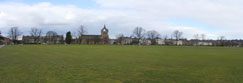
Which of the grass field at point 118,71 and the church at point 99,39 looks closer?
the grass field at point 118,71

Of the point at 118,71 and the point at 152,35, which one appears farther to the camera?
the point at 152,35

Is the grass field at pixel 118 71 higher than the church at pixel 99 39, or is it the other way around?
the church at pixel 99 39

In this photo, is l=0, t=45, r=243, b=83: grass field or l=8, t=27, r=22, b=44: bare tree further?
l=8, t=27, r=22, b=44: bare tree

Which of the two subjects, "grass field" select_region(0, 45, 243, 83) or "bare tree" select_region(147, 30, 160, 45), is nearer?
"grass field" select_region(0, 45, 243, 83)

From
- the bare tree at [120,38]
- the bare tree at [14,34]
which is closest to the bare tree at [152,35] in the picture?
the bare tree at [120,38]

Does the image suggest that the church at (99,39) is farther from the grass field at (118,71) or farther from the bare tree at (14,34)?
the grass field at (118,71)

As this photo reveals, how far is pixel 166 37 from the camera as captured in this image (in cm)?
15888

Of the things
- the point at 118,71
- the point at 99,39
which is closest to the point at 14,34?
the point at 99,39

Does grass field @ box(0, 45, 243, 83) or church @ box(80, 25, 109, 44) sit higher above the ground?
church @ box(80, 25, 109, 44)

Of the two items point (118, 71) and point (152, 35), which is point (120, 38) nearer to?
point (152, 35)

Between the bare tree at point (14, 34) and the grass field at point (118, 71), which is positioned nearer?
the grass field at point (118, 71)

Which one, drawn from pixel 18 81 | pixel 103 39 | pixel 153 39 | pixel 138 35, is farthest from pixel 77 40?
pixel 18 81

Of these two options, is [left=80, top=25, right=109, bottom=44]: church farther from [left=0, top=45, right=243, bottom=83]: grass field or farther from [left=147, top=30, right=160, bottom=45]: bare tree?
[left=0, top=45, right=243, bottom=83]: grass field

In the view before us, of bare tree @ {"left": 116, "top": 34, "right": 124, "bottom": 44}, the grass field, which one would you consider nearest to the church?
bare tree @ {"left": 116, "top": 34, "right": 124, "bottom": 44}
